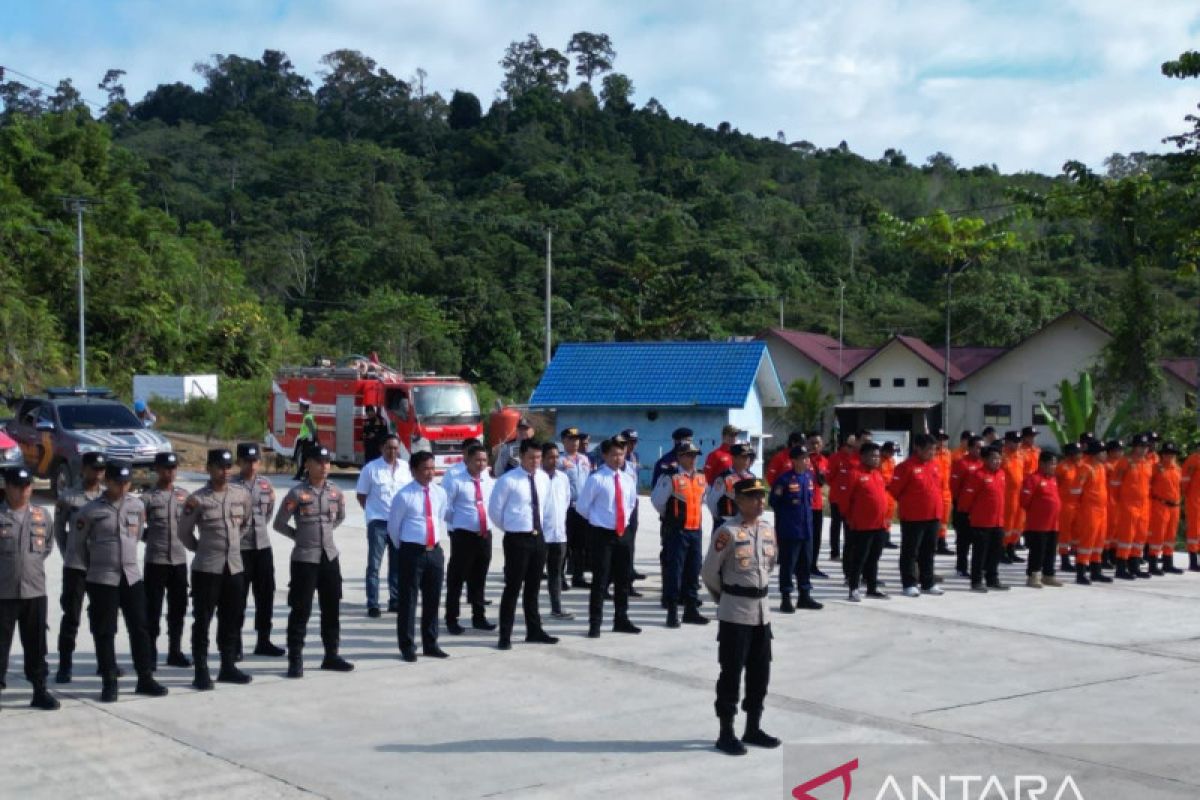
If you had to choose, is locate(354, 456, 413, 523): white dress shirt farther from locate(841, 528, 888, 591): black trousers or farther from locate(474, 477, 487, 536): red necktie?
locate(841, 528, 888, 591): black trousers

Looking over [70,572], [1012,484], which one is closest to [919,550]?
[1012,484]

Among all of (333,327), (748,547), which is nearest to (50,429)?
(748,547)

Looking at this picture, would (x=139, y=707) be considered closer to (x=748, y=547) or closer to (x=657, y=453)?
(x=748, y=547)

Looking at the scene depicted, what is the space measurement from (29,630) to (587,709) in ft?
13.1

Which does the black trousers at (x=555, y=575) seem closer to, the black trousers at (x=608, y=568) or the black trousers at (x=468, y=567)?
the black trousers at (x=608, y=568)

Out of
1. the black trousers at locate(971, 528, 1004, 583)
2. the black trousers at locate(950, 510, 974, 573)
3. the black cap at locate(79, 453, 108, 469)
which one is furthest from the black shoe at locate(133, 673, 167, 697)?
the black trousers at locate(950, 510, 974, 573)

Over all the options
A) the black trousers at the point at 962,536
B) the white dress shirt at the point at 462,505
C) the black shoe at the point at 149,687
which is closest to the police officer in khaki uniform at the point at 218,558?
the black shoe at the point at 149,687

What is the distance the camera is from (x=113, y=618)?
31.6 feet

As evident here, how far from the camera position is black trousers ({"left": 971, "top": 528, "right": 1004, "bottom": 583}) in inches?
609

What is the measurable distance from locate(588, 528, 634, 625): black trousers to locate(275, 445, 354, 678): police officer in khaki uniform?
96.2 inches

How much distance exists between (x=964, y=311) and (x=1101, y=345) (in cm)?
1246

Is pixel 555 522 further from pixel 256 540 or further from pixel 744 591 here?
pixel 744 591

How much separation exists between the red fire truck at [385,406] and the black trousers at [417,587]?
16282 mm

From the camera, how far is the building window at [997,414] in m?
50.2
